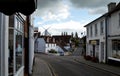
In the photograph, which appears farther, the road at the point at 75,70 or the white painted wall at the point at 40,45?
the white painted wall at the point at 40,45

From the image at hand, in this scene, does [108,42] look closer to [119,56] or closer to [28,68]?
[119,56]

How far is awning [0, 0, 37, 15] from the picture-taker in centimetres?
393

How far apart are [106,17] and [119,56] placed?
6139 millimetres

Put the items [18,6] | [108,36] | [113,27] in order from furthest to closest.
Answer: [108,36] → [113,27] → [18,6]

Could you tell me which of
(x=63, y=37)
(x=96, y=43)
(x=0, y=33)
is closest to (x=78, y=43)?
(x=63, y=37)

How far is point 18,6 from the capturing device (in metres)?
4.07

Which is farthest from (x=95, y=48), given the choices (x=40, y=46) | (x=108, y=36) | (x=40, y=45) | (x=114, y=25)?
(x=40, y=45)

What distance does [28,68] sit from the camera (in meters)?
19.6

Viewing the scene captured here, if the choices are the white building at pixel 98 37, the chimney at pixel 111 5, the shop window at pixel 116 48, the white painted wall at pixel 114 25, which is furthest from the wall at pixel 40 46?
the shop window at pixel 116 48

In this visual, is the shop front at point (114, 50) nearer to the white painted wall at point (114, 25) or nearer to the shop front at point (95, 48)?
the white painted wall at point (114, 25)

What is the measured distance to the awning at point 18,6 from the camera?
3.93 m

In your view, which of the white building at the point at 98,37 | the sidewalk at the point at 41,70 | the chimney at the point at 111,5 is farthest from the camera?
the chimney at the point at 111,5

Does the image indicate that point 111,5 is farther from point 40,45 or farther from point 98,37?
point 40,45

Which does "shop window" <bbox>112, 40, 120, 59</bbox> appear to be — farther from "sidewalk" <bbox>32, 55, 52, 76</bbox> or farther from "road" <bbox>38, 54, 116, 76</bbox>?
"sidewalk" <bbox>32, 55, 52, 76</bbox>
